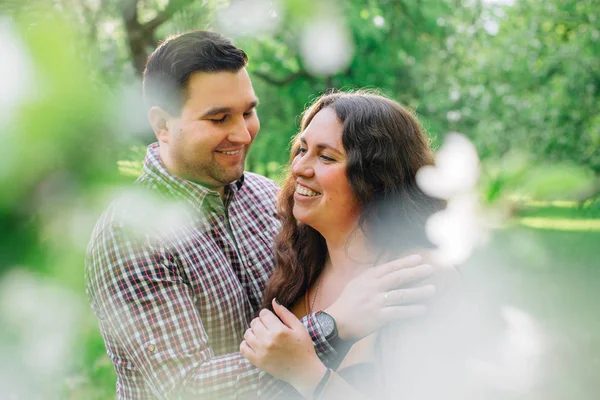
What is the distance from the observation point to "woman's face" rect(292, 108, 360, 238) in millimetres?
2166

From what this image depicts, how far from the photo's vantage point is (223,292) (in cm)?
209

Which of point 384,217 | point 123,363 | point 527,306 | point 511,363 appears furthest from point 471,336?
point 527,306

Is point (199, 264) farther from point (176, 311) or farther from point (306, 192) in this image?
point (306, 192)

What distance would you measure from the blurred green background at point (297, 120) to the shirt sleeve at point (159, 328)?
165 millimetres

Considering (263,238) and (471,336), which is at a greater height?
(263,238)

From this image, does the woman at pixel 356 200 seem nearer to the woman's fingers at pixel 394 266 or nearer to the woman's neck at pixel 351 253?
the woman's neck at pixel 351 253

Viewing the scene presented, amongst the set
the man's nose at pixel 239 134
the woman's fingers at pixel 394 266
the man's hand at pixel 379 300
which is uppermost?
the man's nose at pixel 239 134

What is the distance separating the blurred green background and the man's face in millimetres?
242

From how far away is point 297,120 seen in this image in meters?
3.08

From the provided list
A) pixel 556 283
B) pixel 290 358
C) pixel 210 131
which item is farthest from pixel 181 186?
pixel 556 283

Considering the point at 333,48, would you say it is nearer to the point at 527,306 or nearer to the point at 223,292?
the point at 223,292

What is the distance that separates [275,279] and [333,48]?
472 centimetres

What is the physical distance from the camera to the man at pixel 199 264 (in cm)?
181

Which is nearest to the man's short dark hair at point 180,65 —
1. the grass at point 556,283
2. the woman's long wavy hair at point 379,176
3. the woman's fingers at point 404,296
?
the woman's long wavy hair at point 379,176
